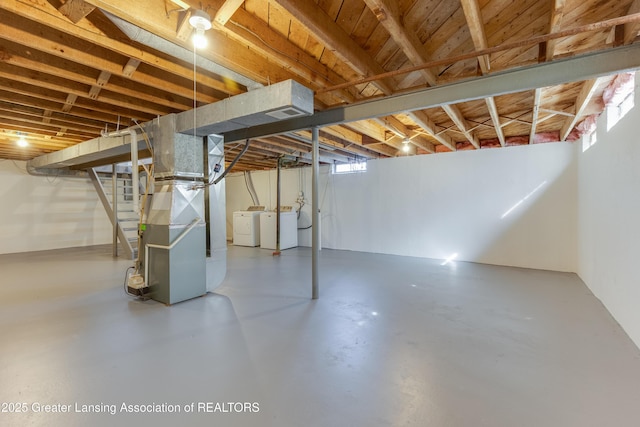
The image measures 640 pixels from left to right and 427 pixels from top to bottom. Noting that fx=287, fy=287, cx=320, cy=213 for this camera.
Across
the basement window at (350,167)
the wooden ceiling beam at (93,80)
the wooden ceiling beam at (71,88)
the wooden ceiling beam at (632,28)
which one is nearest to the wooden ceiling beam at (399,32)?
the wooden ceiling beam at (632,28)

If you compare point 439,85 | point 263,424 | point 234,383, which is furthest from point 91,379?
point 439,85

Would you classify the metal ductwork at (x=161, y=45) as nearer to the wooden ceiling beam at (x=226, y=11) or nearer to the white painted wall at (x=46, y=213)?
the wooden ceiling beam at (x=226, y=11)

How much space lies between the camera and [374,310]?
121 inches

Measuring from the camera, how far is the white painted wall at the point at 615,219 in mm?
2328

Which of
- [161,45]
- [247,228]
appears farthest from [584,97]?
[247,228]

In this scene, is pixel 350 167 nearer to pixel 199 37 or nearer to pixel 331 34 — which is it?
pixel 331 34

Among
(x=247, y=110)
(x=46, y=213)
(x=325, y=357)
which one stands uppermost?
(x=247, y=110)

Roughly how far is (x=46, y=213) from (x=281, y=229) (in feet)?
19.5

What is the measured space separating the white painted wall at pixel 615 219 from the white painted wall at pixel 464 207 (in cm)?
81

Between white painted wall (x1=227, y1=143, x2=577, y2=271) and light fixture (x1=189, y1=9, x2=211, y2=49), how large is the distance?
519 cm

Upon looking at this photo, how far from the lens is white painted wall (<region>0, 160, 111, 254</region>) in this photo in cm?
672

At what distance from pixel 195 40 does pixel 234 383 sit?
2177 millimetres

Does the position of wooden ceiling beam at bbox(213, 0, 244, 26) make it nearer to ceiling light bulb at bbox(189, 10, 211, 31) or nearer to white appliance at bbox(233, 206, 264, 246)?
ceiling light bulb at bbox(189, 10, 211, 31)

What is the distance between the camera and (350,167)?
7039 mm
